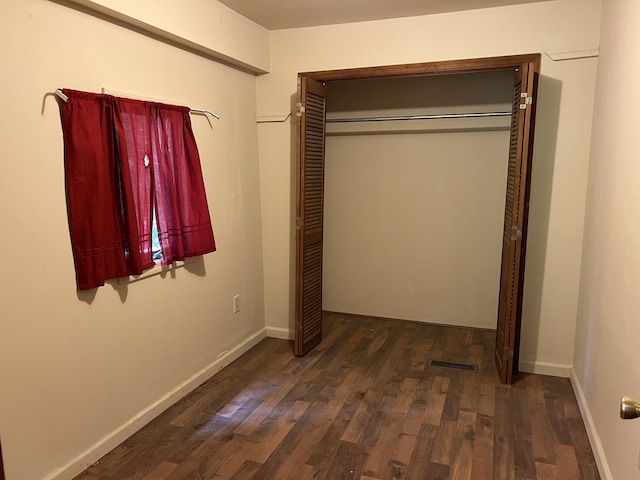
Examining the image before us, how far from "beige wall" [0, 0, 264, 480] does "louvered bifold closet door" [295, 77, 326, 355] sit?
547mm

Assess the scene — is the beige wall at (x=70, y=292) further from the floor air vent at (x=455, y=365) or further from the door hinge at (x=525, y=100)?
the door hinge at (x=525, y=100)

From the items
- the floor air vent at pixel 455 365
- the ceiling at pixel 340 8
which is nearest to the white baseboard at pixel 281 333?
the floor air vent at pixel 455 365

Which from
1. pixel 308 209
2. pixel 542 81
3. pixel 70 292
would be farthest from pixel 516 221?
pixel 70 292

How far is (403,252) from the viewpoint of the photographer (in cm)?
414

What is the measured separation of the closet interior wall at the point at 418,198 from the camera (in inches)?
149

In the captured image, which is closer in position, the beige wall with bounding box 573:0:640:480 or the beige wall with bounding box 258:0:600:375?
the beige wall with bounding box 573:0:640:480

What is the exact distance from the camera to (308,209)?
3326 millimetres

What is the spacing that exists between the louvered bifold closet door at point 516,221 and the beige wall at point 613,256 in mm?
352

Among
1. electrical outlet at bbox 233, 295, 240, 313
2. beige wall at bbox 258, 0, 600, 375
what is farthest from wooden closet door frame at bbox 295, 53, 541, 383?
electrical outlet at bbox 233, 295, 240, 313

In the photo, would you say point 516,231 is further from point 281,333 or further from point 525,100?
point 281,333

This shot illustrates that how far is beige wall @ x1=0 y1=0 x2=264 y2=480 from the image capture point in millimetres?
1825

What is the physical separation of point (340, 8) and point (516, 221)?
1.71 metres

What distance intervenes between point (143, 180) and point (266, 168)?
1338 millimetres

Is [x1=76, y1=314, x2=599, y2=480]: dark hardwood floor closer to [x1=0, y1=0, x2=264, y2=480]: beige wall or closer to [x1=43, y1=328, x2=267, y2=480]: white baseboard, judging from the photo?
[x1=43, y1=328, x2=267, y2=480]: white baseboard
